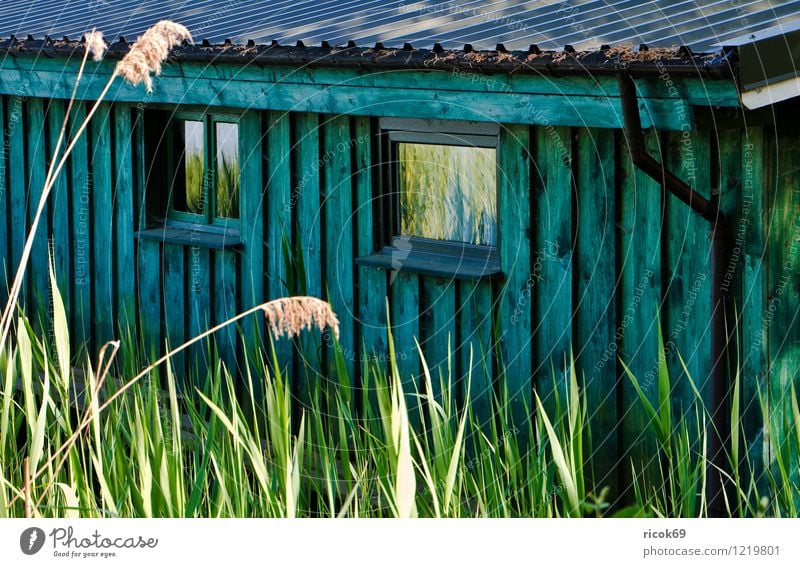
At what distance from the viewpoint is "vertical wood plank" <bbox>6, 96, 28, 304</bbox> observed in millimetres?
8969

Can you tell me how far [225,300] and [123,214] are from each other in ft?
3.49

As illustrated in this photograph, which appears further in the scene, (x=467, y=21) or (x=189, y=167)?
(x=189, y=167)

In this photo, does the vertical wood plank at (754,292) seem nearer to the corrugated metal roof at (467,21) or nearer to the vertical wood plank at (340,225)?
the corrugated metal roof at (467,21)

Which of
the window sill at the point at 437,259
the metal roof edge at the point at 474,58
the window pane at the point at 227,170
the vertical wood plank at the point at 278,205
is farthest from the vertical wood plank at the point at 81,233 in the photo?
the window sill at the point at 437,259

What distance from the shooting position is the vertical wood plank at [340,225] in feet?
22.6

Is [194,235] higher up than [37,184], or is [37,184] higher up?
[37,184]

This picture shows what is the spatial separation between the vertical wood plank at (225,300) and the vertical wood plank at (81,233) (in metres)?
1.18

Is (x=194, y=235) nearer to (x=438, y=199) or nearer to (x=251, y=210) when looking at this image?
(x=251, y=210)

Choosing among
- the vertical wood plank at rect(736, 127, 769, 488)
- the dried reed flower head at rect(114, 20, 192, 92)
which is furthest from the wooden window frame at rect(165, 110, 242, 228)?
the dried reed flower head at rect(114, 20, 192, 92)

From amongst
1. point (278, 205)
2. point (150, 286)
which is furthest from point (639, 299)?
point (150, 286)

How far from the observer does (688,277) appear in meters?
5.67

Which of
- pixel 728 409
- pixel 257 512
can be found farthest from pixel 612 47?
pixel 257 512

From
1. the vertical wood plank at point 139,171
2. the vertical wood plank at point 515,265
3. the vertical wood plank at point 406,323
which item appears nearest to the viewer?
the vertical wood plank at point 515,265

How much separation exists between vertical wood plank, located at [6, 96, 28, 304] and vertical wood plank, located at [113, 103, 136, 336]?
2.83 feet
